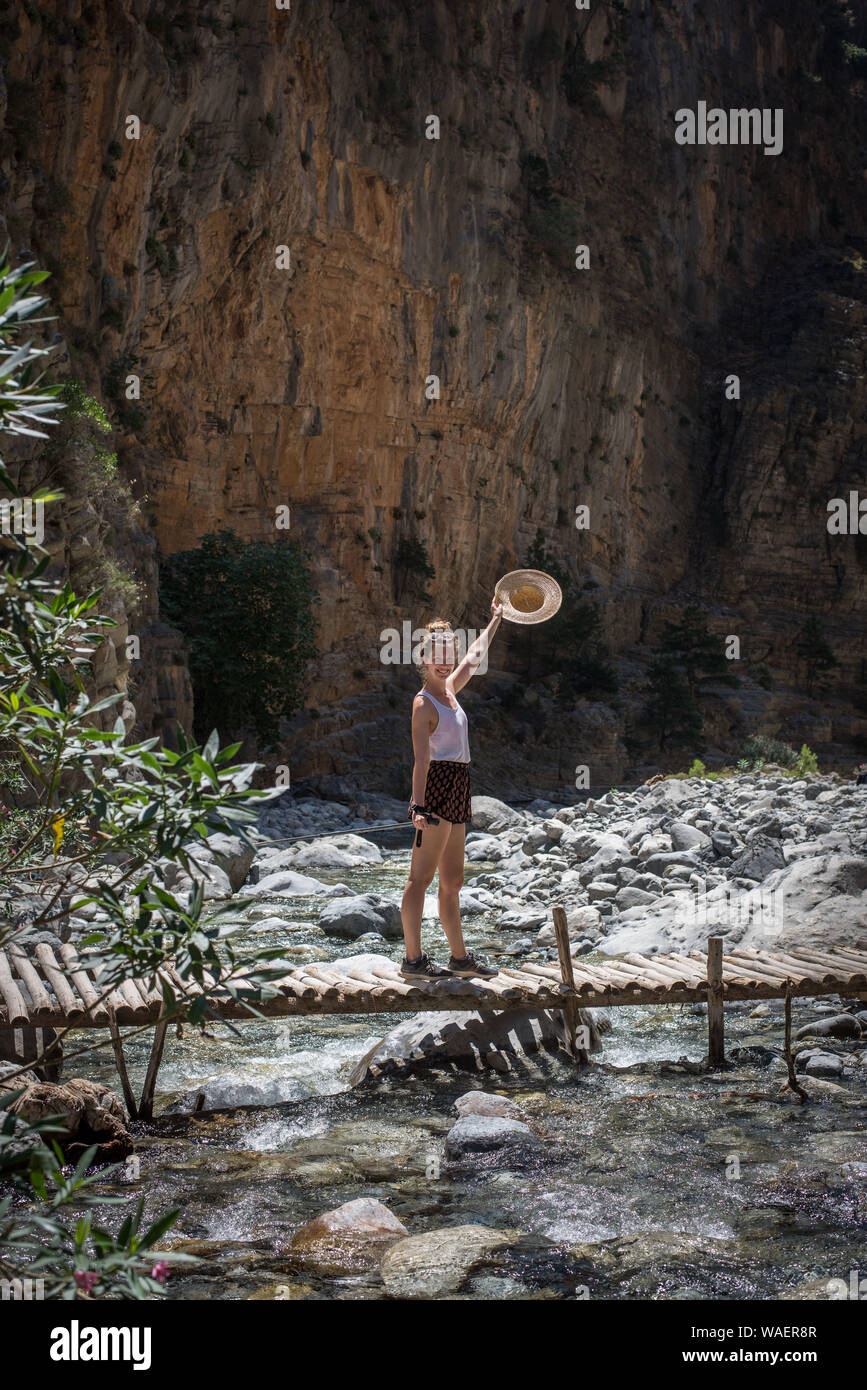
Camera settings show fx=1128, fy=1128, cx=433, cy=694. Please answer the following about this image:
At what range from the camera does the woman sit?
571 centimetres

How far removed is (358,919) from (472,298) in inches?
908

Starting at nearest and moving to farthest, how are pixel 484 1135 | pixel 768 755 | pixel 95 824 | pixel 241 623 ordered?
pixel 95 824
pixel 484 1135
pixel 241 623
pixel 768 755

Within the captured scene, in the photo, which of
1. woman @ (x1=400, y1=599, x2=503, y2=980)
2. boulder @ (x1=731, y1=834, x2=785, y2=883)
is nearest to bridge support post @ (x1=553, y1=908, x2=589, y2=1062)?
woman @ (x1=400, y1=599, x2=503, y2=980)

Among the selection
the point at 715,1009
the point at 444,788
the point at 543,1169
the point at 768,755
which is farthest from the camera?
the point at 768,755

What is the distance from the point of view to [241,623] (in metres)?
20.3

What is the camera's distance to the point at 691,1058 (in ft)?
20.8

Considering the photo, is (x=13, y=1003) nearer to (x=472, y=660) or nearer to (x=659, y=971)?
(x=472, y=660)

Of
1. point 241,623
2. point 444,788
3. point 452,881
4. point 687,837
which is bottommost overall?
point 687,837

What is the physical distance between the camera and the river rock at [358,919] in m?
9.89

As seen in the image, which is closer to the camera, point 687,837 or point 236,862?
point 687,837

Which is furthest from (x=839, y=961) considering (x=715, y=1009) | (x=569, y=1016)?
(x=569, y=1016)

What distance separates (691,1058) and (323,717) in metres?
19.6

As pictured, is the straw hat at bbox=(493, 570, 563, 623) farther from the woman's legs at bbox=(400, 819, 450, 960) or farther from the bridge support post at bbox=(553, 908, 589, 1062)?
the bridge support post at bbox=(553, 908, 589, 1062)

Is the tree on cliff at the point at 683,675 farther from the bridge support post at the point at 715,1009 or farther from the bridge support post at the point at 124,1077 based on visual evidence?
the bridge support post at the point at 124,1077
